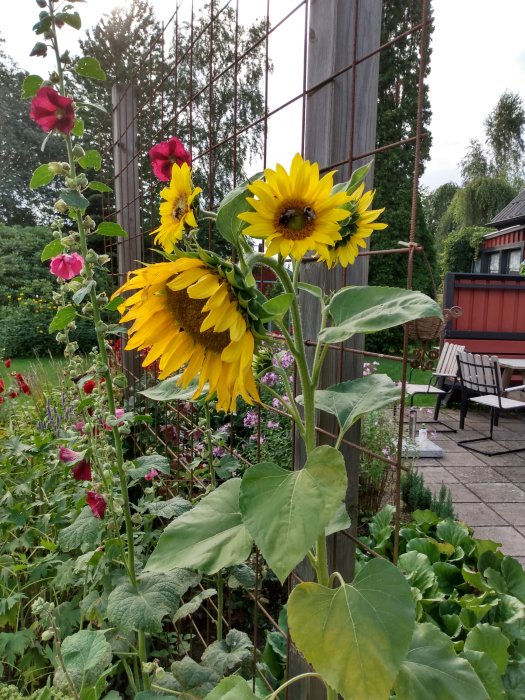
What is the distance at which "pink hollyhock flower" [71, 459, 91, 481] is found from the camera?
1425 millimetres

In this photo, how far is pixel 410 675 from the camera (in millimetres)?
679

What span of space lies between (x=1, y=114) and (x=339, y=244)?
23790mm

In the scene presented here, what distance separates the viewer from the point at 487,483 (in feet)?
13.0

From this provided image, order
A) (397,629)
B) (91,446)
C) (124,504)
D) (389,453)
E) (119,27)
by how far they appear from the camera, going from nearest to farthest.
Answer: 1. (397,629)
2. (124,504)
3. (91,446)
4. (389,453)
5. (119,27)

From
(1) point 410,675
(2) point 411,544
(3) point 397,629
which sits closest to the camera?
(3) point 397,629

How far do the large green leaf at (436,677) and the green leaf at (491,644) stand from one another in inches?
33.5

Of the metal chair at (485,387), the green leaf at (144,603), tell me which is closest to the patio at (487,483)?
the metal chair at (485,387)

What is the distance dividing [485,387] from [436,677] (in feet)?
16.7

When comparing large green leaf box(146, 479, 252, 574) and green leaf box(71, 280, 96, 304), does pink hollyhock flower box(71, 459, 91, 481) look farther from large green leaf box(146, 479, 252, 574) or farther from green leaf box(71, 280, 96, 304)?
large green leaf box(146, 479, 252, 574)

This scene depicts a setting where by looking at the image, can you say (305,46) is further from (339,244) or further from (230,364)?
(230,364)

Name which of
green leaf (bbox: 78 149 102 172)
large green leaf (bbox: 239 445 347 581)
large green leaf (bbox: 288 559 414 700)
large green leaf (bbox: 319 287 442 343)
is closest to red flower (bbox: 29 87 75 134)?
green leaf (bbox: 78 149 102 172)

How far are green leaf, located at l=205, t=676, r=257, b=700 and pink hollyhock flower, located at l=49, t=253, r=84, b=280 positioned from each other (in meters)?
1.08

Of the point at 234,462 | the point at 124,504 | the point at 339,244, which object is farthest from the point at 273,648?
the point at 339,244

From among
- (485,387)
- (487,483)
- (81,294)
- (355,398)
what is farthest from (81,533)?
(485,387)
